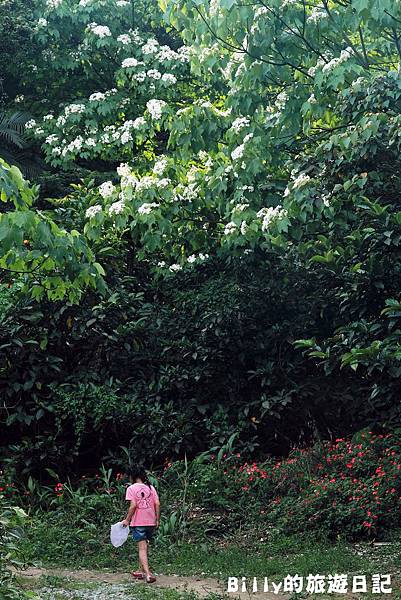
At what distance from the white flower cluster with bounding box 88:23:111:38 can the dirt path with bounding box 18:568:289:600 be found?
8181mm

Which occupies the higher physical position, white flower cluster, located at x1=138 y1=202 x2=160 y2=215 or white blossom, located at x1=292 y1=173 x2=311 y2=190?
white flower cluster, located at x1=138 y1=202 x2=160 y2=215

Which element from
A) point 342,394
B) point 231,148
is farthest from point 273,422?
point 231,148

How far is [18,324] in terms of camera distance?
419 inches

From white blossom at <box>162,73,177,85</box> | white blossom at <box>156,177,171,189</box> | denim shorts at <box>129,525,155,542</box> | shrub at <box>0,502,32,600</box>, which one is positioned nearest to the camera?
shrub at <box>0,502,32,600</box>

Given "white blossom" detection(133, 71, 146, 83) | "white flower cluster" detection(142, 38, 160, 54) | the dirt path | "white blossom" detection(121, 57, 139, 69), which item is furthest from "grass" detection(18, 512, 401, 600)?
"white flower cluster" detection(142, 38, 160, 54)

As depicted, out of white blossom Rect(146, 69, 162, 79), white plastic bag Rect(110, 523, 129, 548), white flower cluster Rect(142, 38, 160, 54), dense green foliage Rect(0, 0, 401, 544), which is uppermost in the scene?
white flower cluster Rect(142, 38, 160, 54)

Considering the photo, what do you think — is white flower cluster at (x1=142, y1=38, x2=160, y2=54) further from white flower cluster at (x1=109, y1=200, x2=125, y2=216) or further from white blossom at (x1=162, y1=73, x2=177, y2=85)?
white flower cluster at (x1=109, y1=200, x2=125, y2=216)

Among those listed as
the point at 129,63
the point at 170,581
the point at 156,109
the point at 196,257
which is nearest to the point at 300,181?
the point at 156,109

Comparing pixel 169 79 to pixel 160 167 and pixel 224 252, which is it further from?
pixel 224 252

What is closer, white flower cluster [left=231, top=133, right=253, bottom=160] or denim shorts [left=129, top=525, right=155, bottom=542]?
denim shorts [left=129, top=525, right=155, bottom=542]

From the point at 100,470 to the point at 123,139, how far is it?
15.0 ft

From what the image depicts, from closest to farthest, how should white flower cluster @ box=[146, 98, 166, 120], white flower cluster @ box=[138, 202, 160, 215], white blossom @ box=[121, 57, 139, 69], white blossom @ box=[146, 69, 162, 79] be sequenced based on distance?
white flower cluster @ box=[138, 202, 160, 215] < white flower cluster @ box=[146, 98, 166, 120] < white blossom @ box=[146, 69, 162, 79] < white blossom @ box=[121, 57, 139, 69]

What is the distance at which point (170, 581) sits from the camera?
7023 millimetres

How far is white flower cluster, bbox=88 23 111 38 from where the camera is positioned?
487 inches
